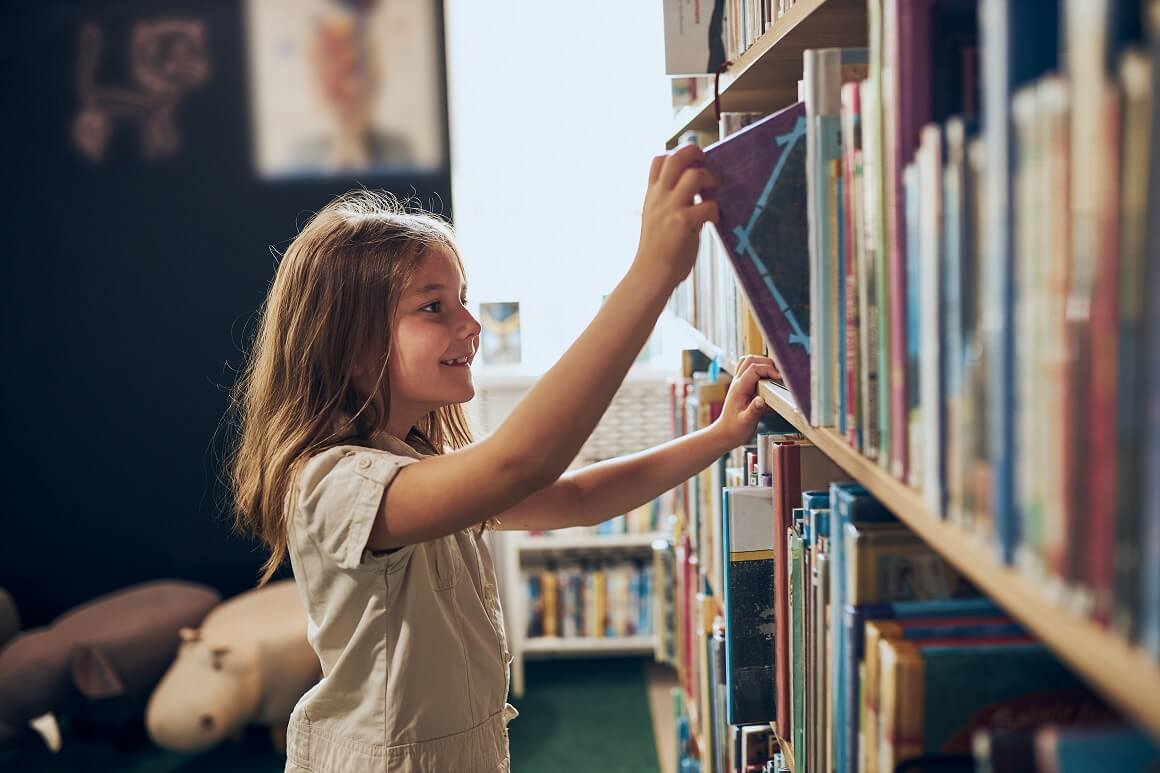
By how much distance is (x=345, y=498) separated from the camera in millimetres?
1064

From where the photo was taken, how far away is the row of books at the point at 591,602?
3.29 meters

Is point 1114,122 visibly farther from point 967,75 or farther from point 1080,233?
point 967,75

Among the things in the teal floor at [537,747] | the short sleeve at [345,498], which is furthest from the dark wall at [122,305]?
the short sleeve at [345,498]

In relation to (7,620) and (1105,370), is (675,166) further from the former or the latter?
(7,620)

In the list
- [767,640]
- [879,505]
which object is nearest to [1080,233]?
[879,505]

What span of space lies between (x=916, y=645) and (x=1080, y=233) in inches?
14.1

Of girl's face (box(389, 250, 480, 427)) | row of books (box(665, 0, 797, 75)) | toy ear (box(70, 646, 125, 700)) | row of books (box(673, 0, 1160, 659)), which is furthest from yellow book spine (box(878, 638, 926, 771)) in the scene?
toy ear (box(70, 646, 125, 700))

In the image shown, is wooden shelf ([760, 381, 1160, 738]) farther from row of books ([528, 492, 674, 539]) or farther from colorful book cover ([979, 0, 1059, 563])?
row of books ([528, 492, 674, 539])

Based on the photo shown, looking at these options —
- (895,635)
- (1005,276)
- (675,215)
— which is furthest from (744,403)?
(1005,276)

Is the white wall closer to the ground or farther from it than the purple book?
farther from it

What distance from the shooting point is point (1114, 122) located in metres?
0.39

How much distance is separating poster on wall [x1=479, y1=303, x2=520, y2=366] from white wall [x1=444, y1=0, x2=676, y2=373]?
31 millimetres

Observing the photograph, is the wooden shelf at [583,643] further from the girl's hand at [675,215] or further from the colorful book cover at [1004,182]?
the colorful book cover at [1004,182]

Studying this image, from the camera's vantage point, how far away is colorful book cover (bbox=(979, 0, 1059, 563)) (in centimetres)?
47
